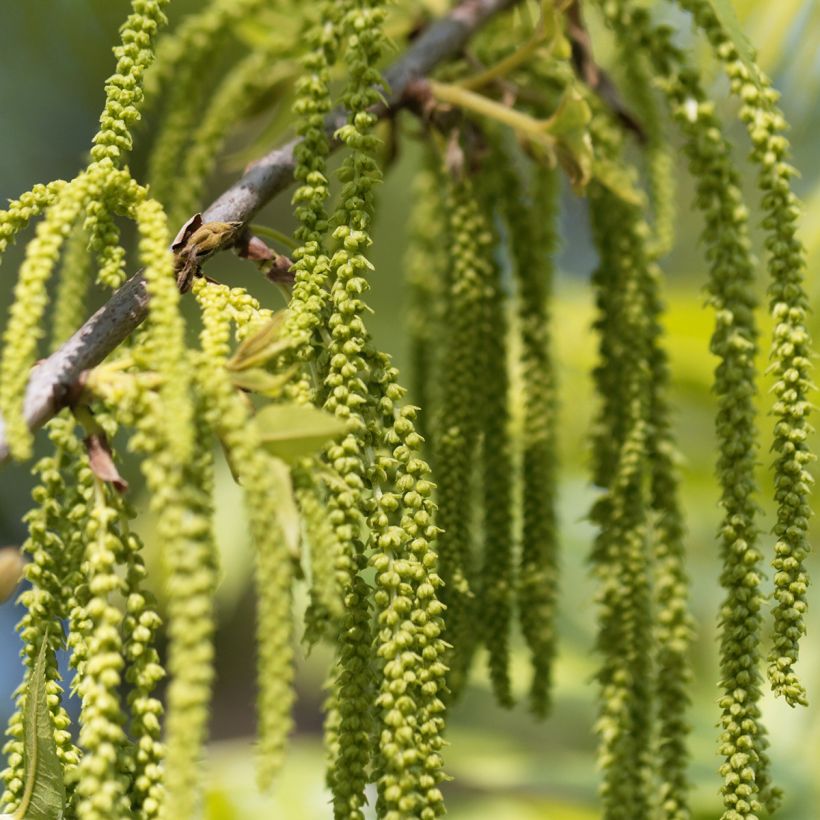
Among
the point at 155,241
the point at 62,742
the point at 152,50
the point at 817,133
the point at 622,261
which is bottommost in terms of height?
the point at 62,742

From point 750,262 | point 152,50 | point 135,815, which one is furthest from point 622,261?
point 135,815

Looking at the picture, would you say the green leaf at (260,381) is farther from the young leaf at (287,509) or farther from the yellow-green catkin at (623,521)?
the yellow-green catkin at (623,521)

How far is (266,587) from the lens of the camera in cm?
70

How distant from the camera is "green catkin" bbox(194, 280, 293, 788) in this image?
0.68 metres

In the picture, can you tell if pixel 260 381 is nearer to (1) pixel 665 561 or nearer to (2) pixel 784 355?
(2) pixel 784 355

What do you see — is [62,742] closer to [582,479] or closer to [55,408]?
[55,408]

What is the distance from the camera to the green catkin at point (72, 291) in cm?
124

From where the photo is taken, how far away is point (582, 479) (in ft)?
7.87

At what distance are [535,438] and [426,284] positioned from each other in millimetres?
380

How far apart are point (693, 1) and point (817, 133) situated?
1.04 m

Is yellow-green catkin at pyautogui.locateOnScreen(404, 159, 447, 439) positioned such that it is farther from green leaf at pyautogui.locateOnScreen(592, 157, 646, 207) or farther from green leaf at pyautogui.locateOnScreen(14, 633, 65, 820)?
green leaf at pyautogui.locateOnScreen(14, 633, 65, 820)

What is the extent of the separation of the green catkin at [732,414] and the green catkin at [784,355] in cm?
4

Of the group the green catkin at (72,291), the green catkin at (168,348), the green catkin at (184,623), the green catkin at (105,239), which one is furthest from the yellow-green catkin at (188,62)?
the green catkin at (184,623)

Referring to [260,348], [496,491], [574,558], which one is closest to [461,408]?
[496,491]
